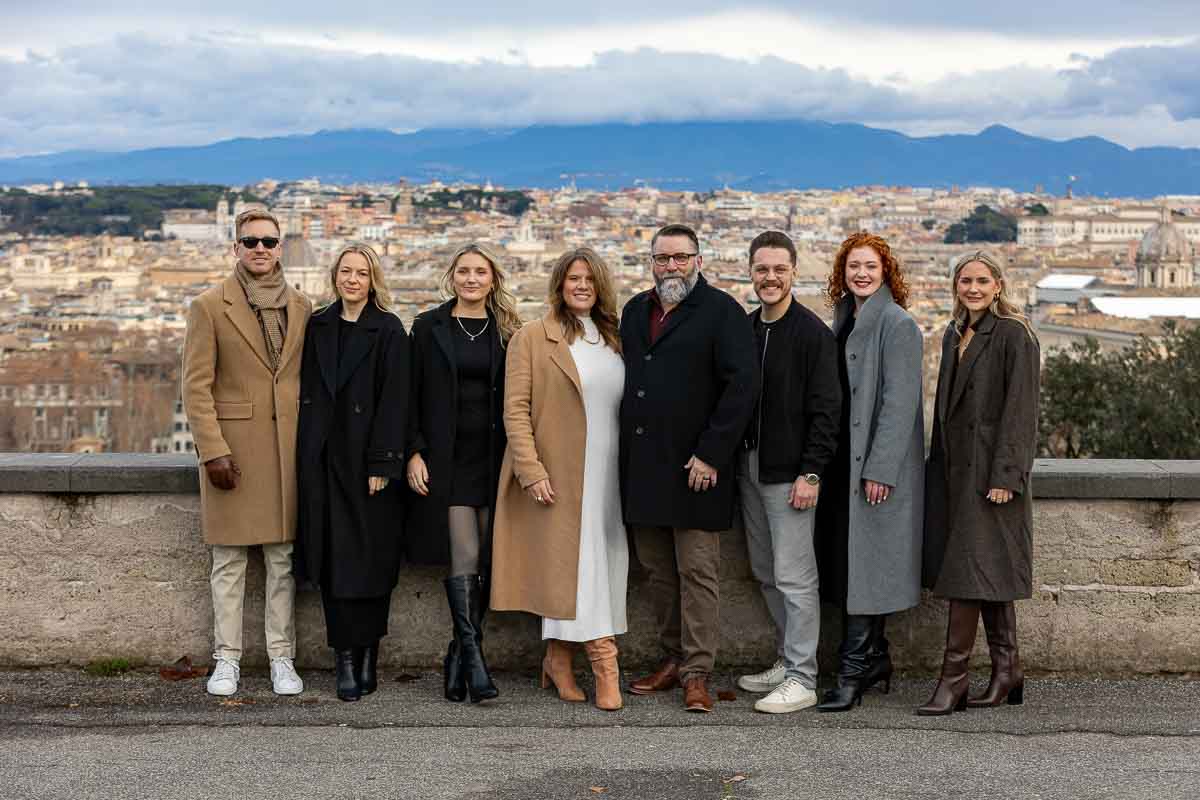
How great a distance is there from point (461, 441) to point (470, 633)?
0.55 metres

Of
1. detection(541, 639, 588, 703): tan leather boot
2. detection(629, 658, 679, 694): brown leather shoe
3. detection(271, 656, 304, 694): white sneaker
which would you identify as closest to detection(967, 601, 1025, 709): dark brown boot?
detection(629, 658, 679, 694): brown leather shoe

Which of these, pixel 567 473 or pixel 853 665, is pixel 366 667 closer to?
pixel 567 473

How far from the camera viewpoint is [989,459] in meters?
4.52

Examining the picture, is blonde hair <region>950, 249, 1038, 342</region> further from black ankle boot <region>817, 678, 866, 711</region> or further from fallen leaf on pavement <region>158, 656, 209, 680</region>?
fallen leaf on pavement <region>158, 656, 209, 680</region>

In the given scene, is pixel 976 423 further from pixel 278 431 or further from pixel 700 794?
pixel 278 431

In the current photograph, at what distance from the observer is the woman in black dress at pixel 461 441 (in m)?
4.68

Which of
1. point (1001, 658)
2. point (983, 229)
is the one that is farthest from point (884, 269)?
point (983, 229)

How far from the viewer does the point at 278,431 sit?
4.73 meters

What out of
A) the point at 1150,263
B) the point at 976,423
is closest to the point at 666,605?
the point at 976,423

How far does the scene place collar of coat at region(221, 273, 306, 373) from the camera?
470cm

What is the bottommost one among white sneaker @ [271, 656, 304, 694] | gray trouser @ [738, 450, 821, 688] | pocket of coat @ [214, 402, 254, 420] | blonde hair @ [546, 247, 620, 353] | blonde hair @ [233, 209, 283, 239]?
white sneaker @ [271, 656, 304, 694]

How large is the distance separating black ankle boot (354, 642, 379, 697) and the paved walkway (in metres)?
0.05

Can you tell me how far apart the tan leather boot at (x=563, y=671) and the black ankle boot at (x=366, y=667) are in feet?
1.71

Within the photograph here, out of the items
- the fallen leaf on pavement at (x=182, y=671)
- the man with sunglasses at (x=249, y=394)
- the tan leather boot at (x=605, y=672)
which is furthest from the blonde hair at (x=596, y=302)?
the fallen leaf on pavement at (x=182, y=671)
